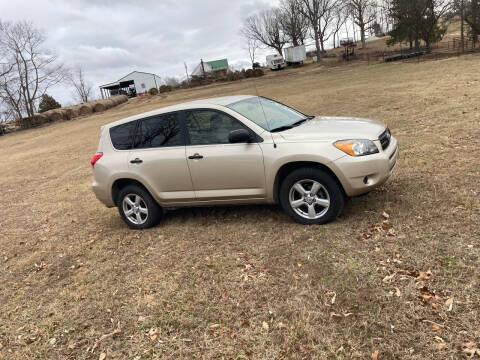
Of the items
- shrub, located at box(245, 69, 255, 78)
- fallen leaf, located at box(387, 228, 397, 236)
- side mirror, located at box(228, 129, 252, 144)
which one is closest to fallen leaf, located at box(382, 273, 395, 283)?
fallen leaf, located at box(387, 228, 397, 236)

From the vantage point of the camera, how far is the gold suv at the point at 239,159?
4398 millimetres

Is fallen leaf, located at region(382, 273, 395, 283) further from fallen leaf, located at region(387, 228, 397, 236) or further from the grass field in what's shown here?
fallen leaf, located at region(387, 228, 397, 236)

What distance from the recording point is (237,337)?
314 cm

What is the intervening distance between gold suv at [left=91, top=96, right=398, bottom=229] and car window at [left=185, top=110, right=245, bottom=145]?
0.05 ft

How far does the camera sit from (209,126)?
508 centimetres

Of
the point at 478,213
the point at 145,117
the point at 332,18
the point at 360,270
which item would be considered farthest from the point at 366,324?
the point at 332,18

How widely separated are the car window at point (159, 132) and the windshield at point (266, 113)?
0.85m

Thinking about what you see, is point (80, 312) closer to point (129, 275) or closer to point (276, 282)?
point (129, 275)

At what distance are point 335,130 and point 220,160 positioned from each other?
1.50 meters

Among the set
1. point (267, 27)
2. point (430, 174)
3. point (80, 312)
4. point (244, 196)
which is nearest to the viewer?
point (80, 312)

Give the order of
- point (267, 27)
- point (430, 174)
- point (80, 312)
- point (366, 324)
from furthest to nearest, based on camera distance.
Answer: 1. point (267, 27)
2. point (430, 174)
3. point (80, 312)
4. point (366, 324)

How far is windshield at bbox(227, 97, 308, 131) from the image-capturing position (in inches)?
196

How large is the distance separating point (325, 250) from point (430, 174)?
2737mm

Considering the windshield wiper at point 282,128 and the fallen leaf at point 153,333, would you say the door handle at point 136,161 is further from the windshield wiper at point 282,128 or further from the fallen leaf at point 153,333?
the fallen leaf at point 153,333
